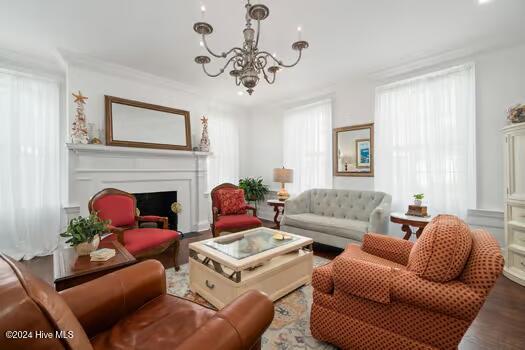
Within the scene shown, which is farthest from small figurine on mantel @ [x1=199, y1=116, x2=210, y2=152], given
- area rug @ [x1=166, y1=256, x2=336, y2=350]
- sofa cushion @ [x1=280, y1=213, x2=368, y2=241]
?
area rug @ [x1=166, y1=256, x2=336, y2=350]

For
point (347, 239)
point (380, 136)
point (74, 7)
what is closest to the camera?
point (74, 7)

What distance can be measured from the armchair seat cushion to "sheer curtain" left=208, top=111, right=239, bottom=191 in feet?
12.8

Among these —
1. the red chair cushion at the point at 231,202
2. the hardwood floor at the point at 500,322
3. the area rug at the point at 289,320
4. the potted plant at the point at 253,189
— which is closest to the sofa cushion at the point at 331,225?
the red chair cushion at the point at 231,202

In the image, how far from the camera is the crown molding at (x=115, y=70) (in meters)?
3.17

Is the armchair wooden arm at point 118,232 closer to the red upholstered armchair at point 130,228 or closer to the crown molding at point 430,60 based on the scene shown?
the red upholstered armchair at point 130,228

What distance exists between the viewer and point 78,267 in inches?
64.6

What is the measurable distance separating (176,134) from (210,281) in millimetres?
2970

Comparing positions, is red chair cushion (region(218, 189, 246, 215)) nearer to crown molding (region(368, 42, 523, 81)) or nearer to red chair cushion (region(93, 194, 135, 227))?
red chair cushion (region(93, 194, 135, 227))

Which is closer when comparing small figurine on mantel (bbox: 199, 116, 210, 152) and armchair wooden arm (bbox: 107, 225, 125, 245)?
armchair wooden arm (bbox: 107, 225, 125, 245)

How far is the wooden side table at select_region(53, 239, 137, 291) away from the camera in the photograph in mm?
1506

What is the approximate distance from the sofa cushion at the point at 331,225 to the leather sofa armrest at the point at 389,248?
0.92 meters

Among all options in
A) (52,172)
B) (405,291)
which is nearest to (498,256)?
(405,291)

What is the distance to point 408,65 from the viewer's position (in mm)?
3475

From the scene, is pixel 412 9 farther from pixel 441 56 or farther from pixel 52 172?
pixel 52 172
